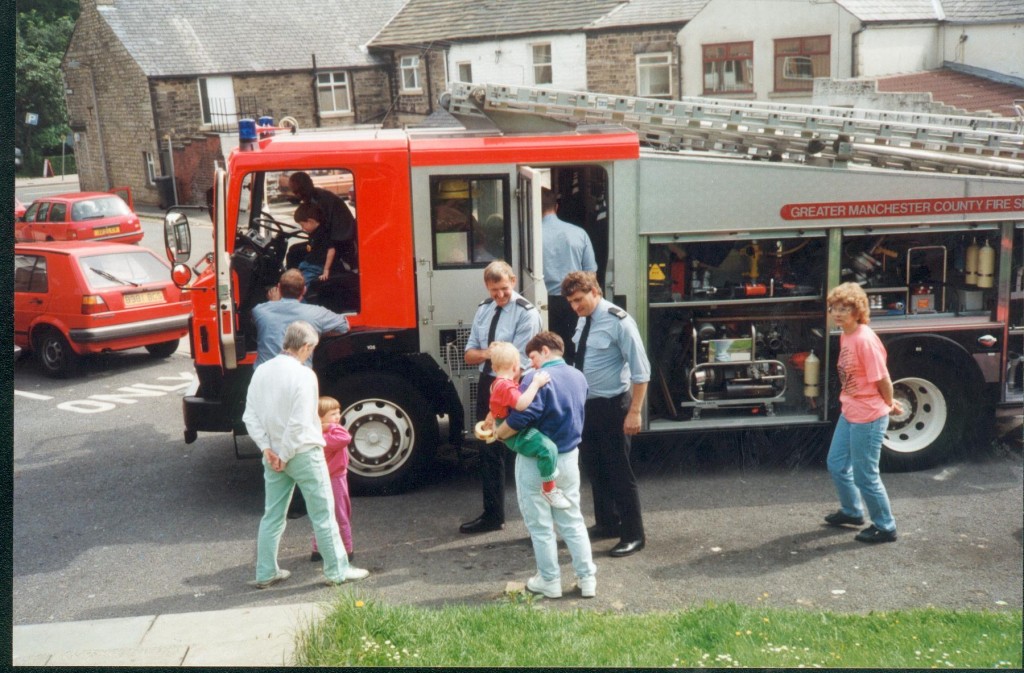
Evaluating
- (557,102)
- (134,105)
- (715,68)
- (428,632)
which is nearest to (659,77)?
(715,68)

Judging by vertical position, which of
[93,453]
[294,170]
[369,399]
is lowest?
[93,453]

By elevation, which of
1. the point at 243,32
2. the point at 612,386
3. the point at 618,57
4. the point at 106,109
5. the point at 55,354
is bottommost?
the point at 55,354

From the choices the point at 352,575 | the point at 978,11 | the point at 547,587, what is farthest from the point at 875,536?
the point at 978,11

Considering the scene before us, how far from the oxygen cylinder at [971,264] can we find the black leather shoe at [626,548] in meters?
3.38

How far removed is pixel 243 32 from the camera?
19.2 m

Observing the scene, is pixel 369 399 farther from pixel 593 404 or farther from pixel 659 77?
pixel 659 77

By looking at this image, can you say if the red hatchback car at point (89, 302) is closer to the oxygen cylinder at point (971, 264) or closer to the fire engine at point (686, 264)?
the fire engine at point (686, 264)

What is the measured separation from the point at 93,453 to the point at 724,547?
18.8ft

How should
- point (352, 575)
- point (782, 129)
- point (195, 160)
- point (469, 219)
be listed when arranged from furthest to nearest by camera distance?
point (195, 160), point (782, 129), point (469, 219), point (352, 575)

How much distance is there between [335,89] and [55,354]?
18.1 m

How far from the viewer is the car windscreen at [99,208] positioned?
21.2 m

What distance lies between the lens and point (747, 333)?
7.96 metres

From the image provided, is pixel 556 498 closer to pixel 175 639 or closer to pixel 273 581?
pixel 273 581

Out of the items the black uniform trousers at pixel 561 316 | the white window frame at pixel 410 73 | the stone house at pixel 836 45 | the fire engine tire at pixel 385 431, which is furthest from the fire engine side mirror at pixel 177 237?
the white window frame at pixel 410 73
